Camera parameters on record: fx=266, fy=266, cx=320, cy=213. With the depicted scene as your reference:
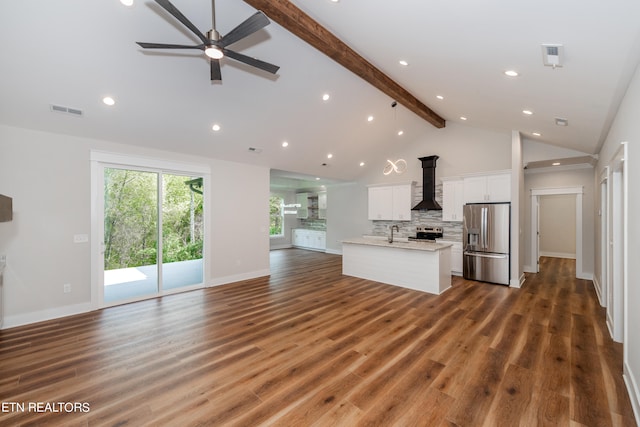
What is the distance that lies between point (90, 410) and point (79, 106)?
3.62 m

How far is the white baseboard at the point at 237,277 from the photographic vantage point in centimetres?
568

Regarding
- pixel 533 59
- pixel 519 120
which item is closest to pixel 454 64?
pixel 533 59

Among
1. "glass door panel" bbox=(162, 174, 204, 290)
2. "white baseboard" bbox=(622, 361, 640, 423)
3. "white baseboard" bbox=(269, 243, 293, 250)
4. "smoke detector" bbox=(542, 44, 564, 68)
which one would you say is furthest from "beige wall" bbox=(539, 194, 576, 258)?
"glass door panel" bbox=(162, 174, 204, 290)

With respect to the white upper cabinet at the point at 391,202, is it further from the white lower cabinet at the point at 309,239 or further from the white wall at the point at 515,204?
the white lower cabinet at the point at 309,239

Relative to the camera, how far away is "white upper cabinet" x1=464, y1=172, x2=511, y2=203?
5.87 metres

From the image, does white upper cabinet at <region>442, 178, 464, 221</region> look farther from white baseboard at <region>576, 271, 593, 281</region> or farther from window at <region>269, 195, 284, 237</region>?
window at <region>269, 195, 284, 237</region>

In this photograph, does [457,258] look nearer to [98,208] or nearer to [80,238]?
[98,208]

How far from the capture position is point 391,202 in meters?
8.01

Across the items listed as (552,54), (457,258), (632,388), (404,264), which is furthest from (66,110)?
(457,258)

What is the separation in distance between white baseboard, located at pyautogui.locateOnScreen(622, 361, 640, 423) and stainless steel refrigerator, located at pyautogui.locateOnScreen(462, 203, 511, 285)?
3434mm

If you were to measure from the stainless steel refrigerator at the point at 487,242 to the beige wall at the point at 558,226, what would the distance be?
501 cm

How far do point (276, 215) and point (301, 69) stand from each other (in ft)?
27.9

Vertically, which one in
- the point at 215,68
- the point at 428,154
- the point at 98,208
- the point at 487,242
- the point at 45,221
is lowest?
the point at 487,242

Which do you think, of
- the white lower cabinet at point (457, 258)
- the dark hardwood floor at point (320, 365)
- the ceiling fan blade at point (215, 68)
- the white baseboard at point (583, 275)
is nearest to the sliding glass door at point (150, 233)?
the dark hardwood floor at point (320, 365)
